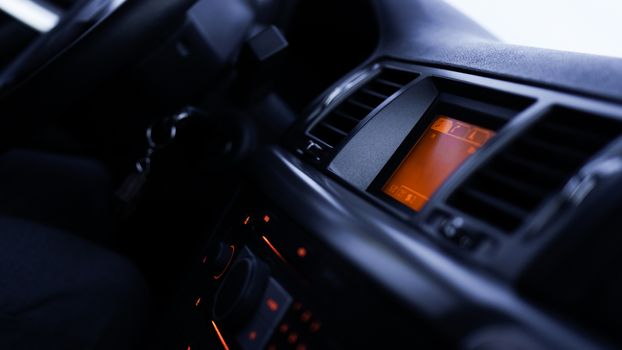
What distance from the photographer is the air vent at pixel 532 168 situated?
0.55 metres

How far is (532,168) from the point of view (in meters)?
0.57

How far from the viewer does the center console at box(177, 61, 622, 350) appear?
473 mm

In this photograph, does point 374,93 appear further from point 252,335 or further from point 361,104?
point 252,335

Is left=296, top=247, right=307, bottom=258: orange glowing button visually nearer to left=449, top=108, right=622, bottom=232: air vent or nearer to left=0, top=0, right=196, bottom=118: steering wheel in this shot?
left=449, top=108, right=622, bottom=232: air vent

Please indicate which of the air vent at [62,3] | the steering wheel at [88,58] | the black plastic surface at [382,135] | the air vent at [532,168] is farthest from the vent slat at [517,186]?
the air vent at [62,3]

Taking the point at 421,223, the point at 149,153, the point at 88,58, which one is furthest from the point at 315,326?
the point at 149,153

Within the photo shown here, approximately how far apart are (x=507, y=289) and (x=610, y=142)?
189 millimetres

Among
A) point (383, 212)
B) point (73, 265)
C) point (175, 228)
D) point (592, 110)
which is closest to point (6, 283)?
point (73, 265)

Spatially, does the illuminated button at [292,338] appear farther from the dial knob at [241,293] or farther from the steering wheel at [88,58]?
the steering wheel at [88,58]

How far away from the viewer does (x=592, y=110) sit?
0.57 metres

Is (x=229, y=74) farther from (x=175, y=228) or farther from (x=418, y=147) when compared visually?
(x=418, y=147)

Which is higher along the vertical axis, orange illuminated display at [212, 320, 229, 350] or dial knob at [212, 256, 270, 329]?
dial knob at [212, 256, 270, 329]

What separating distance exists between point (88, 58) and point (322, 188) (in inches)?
14.9

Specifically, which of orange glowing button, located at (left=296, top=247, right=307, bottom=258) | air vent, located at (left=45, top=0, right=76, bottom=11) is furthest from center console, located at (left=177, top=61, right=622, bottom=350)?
air vent, located at (left=45, top=0, right=76, bottom=11)
